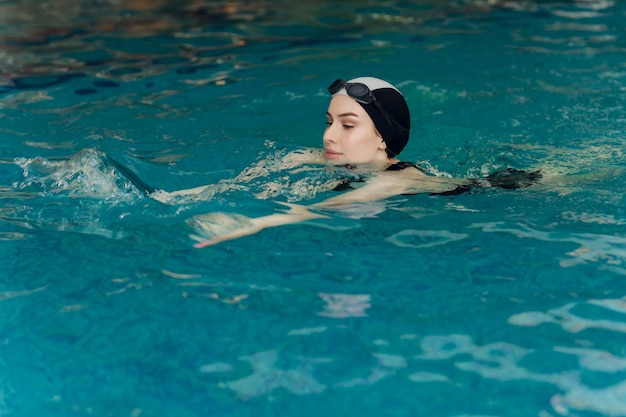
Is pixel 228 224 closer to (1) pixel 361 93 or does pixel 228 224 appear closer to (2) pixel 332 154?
(2) pixel 332 154

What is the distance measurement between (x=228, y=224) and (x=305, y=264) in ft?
1.41

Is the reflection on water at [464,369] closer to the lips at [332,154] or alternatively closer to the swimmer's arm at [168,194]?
the swimmer's arm at [168,194]

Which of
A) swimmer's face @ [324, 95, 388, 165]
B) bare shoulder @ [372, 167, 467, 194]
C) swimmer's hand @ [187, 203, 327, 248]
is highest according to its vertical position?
swimmer's face @ [324, 95, 388, 165]

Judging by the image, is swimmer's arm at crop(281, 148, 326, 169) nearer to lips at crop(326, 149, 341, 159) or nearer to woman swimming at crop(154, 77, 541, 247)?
woman swimming at crop(154, 77, 541, 247)

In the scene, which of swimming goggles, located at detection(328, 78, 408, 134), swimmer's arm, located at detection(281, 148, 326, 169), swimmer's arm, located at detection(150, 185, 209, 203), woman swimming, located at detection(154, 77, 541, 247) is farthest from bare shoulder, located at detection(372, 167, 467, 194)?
swimmer's arm, located at detection(150, 185, 209, 203)

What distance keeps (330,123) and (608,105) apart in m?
3.00

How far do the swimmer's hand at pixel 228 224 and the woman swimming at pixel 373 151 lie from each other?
1.32 feet

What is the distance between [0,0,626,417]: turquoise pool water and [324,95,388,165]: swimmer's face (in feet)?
0.96

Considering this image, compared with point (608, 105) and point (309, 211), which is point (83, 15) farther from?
point (309, 211)

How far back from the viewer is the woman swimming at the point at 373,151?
4723mm

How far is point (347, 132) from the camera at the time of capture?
484cm

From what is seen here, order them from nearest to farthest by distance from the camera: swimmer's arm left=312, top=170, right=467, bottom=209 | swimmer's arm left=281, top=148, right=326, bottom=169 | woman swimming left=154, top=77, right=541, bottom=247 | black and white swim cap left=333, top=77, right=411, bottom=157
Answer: swimmer's arm left=312, top=170, right=467, bottom=209
woman swimming left=154, top=77, right=541, bottom=247
black and white swim cap left=333, top=77, right=411, bottom=157
swimmer's arm left=281, top=148, right=326, bottom=169

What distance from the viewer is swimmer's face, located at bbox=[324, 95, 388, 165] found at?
15.8 feet

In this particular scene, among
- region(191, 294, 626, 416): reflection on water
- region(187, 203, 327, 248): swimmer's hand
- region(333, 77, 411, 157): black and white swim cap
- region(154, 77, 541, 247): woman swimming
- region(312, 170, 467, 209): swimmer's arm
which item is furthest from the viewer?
region(333, 77, 411, 157): black and white swim cap
